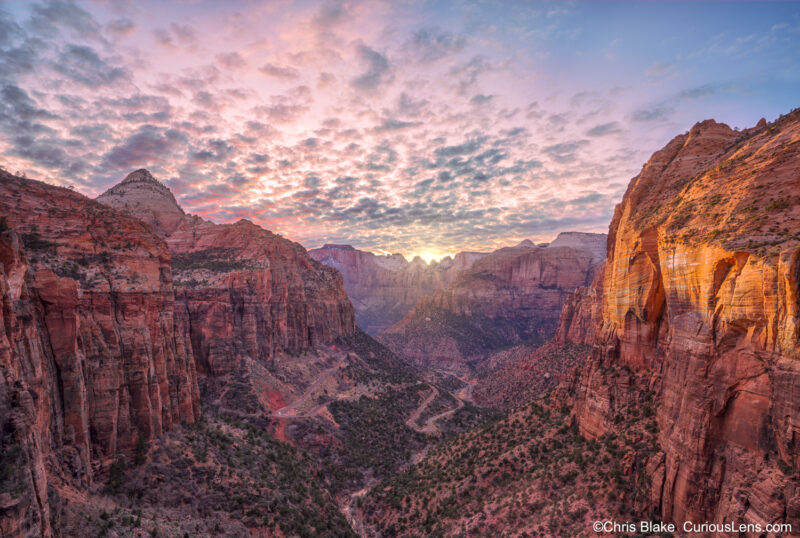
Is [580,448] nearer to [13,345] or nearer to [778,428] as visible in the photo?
[778,428]

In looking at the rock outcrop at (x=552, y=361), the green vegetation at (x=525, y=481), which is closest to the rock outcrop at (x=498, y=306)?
the rock outcrop at (x=552, y=361)

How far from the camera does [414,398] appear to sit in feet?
227

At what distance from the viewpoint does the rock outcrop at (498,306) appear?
4953 inches

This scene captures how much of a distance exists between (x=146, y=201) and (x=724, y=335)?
3931 inches

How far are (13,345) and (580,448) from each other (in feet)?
116

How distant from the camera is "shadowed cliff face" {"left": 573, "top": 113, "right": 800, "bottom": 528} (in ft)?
A: 44.5

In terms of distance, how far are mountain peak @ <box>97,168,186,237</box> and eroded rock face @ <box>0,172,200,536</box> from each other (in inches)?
2001

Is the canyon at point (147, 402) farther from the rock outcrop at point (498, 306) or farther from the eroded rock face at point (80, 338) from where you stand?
the rock outcrop at point (498, 306)

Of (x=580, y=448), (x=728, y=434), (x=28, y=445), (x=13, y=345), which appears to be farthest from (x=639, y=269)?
(x=13, y=345)

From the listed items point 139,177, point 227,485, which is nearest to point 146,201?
point 139,177

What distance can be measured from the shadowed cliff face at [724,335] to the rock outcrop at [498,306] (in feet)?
318

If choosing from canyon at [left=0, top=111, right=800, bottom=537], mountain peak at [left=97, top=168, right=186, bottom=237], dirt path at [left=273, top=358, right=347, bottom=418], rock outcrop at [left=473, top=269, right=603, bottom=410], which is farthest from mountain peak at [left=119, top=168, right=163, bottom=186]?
rock outcrop at [left=473, top=269, right=603, bottom=410]

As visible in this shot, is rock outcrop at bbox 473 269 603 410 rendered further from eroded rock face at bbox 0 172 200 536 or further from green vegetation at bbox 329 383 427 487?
eroded rock face at bbox 0 172 200 536

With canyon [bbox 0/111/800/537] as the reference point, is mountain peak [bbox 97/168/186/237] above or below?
above
